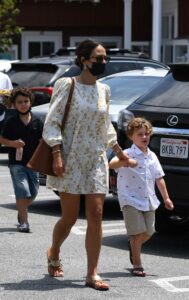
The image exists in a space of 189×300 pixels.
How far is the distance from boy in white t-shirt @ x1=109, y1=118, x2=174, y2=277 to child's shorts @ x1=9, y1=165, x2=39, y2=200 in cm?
216

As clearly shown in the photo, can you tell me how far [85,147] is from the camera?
7.12 metres

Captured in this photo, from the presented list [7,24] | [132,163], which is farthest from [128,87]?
[7,24]

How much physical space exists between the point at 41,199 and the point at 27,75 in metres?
5.70

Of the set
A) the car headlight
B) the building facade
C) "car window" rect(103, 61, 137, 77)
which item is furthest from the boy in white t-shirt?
the building facade

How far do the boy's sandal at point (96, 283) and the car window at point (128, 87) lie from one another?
4.92 meters

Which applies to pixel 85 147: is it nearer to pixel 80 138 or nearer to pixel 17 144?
pixel 80 138

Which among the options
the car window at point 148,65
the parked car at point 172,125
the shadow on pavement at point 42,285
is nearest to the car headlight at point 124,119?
the parked car at point 172,125

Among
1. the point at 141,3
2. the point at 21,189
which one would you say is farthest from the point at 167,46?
the point at 21,189

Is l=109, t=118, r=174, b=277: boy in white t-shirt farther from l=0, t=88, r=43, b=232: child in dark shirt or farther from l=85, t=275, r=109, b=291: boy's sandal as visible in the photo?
l=0, t=88, r=43, b=232: child in dark shirt

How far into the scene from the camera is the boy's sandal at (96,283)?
278 inches

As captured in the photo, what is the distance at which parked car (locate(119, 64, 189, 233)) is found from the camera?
8.34 m

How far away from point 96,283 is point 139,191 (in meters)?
0.98

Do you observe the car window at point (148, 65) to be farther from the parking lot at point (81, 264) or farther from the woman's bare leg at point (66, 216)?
the woman's bare leg at point (66, 216)

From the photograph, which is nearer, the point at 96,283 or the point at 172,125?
the point at 96,283
